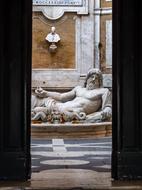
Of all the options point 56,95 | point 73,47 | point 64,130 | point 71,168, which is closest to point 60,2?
point 73,47

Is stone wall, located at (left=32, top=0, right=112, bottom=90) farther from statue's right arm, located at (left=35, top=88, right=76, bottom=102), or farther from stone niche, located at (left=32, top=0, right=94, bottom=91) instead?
statue's right arm, located at (left=35, top=88, right=76, bottom=102)

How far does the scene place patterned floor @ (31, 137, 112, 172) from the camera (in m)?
7.44

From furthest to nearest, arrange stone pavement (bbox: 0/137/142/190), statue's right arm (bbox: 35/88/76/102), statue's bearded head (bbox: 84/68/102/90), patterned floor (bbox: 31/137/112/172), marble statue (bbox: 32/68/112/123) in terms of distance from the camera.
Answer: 1. statue's right arm (bbox: 35/88/76/102)
2. statue's bearded head (bbox: 84/68/102/90)
3. marble statue (bbox: 32/68/112/123)
4. patterned floor (bbox: 31/137/112/172)
5. stone pavement (bbox: 0/137/142/190)

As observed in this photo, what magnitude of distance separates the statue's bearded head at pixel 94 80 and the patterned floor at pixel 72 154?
1713mm

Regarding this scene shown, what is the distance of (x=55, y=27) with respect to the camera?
15.4 metres

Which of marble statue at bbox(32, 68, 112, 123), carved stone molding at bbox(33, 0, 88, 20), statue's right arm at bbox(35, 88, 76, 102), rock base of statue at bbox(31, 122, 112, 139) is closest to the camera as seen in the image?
rock base of statue at bbox(31, 122, 112, 139)

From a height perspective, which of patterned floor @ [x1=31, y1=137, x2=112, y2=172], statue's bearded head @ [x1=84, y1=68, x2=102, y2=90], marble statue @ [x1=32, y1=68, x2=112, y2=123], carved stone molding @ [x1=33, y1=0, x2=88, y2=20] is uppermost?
carved stone molding @ [x1=33, y1=0, x2=88, y2=20]
